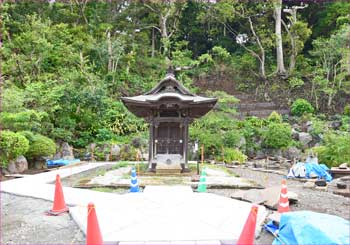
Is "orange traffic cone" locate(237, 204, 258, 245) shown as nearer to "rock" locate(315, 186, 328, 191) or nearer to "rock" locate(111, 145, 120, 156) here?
"rock" locate(315, 186, 328, 191)

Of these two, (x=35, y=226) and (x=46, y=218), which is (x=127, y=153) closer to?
(x=46, y=218)

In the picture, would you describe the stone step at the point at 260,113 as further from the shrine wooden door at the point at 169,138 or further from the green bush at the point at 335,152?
the shrine wooden door at the point at 169,138

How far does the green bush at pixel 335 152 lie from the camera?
13.4m

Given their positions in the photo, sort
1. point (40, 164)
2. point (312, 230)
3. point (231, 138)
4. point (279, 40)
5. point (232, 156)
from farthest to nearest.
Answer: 1. point (279, 40)
2. point (231, 138)
3. point (232, 156)
4. point (40, 164)
5. point (312, 230)

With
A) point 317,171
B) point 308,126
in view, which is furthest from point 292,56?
point 317,171

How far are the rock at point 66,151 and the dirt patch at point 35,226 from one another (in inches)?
368

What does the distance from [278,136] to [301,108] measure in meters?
5.88

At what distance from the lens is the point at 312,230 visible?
148 inches

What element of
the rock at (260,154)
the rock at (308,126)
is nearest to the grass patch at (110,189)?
the rock at (260,154)

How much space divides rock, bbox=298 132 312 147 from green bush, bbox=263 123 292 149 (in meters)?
1.39

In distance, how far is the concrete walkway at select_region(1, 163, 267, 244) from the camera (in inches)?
188

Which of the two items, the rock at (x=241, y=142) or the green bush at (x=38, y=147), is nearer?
the green bush at (x=38, y=147)

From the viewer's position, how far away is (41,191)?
26.9ft

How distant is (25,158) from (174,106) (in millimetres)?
7069
